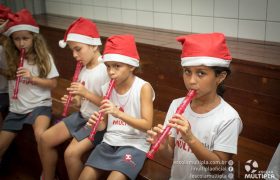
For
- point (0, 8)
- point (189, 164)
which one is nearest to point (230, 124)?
point (189, 164)

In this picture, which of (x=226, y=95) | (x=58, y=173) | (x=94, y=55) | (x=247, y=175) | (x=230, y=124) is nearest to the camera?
(x=230, y=124)

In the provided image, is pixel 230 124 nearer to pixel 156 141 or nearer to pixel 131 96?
pixel 156 141

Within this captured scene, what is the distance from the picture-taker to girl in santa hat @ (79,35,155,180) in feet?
5.42

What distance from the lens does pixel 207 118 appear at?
4.44ft

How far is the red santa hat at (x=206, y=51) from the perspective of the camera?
1295mm

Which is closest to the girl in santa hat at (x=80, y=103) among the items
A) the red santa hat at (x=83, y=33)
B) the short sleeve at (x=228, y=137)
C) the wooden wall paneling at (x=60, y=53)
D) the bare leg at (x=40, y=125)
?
the red santa hat at (x=83, y=33)

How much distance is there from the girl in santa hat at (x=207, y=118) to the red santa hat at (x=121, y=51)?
16.3 inches

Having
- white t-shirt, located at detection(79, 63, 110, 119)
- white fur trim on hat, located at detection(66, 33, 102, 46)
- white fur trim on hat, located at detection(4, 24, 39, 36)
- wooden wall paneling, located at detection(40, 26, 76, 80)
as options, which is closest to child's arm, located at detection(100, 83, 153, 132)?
white t-shirt, located at detection(79, 63, 110, 119)

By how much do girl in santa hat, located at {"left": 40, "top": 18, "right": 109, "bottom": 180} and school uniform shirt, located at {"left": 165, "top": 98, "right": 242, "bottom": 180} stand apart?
624 mm

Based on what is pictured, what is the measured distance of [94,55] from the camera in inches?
80.0

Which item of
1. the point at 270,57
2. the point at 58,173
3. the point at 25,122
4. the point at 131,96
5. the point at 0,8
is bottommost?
the point at 58,173

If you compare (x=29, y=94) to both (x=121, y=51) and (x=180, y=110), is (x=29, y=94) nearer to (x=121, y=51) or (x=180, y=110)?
(x=121, y=51)

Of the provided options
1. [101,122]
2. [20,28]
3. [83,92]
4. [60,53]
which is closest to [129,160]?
[101,122]

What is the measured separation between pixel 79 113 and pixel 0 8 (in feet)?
3.24
